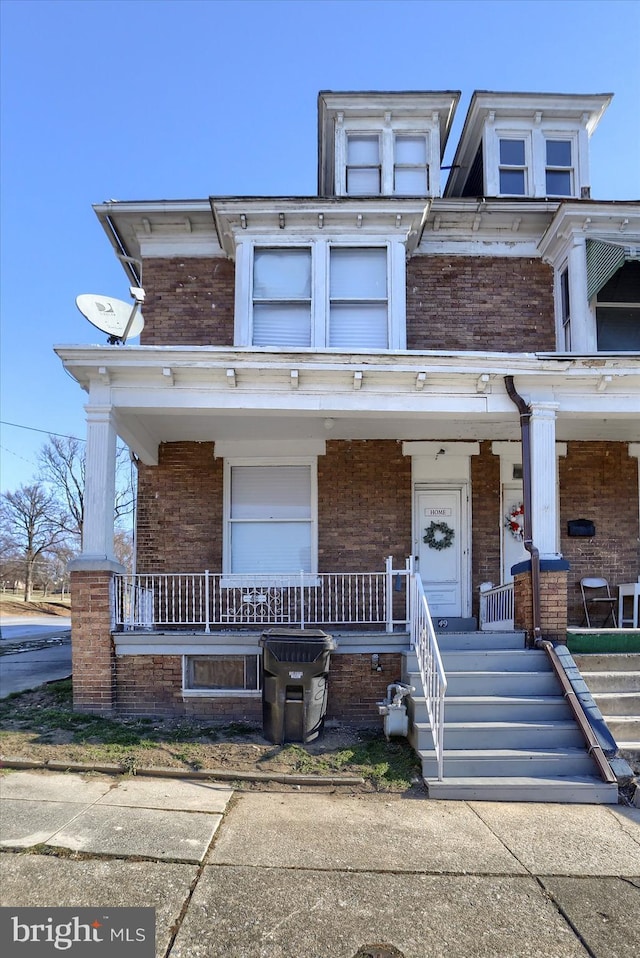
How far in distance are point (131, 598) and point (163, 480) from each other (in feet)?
7.64

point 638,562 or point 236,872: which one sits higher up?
point 638,562

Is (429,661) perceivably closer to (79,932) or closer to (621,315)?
(79,932)

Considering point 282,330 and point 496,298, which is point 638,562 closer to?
point 496,298

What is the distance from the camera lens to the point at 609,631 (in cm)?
772

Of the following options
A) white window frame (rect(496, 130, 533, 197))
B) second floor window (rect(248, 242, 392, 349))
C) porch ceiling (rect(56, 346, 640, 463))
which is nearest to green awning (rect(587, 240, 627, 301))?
porch ceiling (rect(56, 346, 640, 463))

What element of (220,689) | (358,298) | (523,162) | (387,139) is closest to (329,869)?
(220,689)

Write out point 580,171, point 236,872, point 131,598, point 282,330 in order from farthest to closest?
1. point 580,171
2. point 282,330
3. point 131,598
4. point 236,872

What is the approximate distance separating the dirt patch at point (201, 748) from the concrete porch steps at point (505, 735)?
33 centimetres

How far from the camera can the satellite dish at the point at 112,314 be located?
8.38m

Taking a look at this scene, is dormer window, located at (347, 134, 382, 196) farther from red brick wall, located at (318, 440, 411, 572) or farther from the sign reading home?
the sign reading home

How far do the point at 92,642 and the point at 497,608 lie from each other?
197 inches

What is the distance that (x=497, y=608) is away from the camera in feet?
29.2

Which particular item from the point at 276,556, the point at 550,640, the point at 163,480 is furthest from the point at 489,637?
the point at 163,480

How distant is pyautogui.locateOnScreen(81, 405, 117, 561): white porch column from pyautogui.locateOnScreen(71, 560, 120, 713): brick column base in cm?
25
